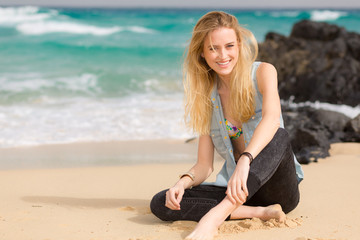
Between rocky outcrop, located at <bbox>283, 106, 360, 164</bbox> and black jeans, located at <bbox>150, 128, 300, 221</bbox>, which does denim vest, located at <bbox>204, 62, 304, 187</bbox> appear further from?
rocky outcrop, located at <bbox>283, 106, 360, 164</bbox>

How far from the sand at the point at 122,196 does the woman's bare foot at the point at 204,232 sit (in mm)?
93

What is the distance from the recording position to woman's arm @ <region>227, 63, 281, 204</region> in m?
3.10

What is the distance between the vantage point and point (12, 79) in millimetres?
15195

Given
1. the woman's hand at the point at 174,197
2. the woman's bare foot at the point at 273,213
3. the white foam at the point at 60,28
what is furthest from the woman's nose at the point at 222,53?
the white foam at the point at 60,28

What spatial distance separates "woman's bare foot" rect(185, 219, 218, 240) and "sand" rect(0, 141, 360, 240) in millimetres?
93

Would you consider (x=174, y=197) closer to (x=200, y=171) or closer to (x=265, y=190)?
(x=200, y=171)

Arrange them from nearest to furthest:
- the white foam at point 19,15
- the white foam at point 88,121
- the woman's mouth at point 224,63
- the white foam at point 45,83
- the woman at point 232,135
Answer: the woman at point 232,135 → the woman's mouth at point 224,63 → the white foam at point 88,121 → the white foam at point 45,83 → the white foam at point 19,15

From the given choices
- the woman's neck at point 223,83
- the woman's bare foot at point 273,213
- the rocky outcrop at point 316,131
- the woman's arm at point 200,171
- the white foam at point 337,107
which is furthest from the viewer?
the white foam at point 337,107

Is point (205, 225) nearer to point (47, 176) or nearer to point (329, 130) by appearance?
point (47, 176)

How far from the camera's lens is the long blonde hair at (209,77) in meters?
3.54

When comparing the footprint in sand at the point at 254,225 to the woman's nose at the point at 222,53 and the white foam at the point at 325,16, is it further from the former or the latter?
the white foam at the point at 325,16

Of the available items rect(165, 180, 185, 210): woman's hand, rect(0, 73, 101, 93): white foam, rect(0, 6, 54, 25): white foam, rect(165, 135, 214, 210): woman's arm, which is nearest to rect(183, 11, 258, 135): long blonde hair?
rect(165, 135, 214, 210): woman's arm

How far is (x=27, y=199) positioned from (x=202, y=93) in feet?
5.84

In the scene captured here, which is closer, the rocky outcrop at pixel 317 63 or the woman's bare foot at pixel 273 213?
the woman's bare foot at pixel 273 213
